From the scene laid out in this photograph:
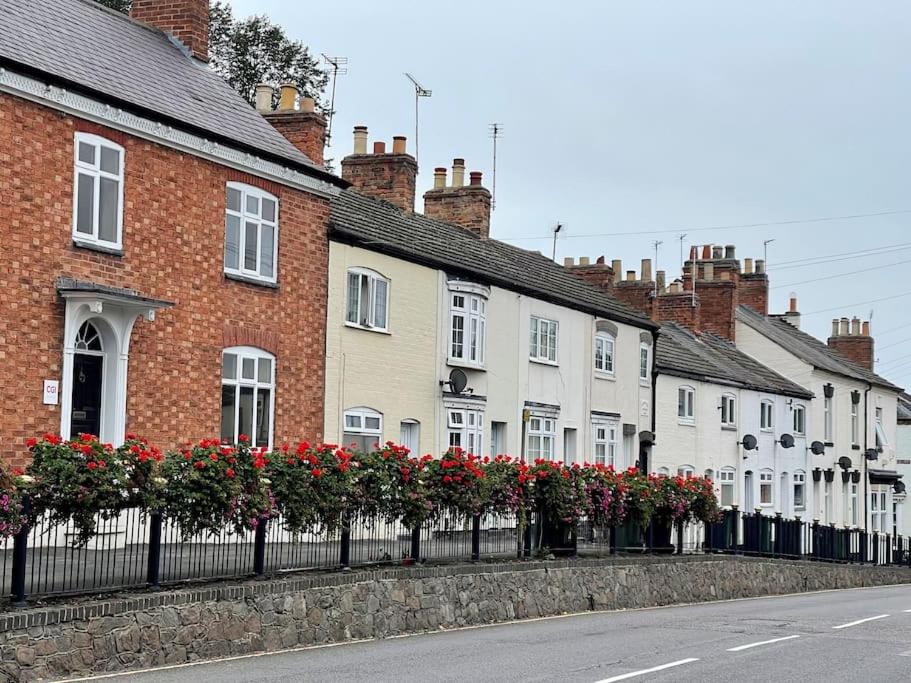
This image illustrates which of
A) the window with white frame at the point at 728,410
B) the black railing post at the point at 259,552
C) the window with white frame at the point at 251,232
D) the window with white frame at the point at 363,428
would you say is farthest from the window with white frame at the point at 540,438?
the black railing post at the point at 259,552

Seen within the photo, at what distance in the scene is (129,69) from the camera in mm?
23234

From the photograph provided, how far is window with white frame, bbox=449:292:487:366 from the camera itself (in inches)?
1183

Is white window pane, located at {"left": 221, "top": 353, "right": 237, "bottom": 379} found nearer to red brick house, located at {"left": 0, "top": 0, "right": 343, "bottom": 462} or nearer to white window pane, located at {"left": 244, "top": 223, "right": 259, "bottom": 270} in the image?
red brick house, located at {"left": 0, "top": 0, "right": 343, "bottom": 462}

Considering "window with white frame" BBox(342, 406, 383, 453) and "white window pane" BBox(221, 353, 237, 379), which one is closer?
"white window pane" BBox(221, 353, 237, 379)

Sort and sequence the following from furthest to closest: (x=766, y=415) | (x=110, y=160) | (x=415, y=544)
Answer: (x=766, y=415)
(x=110, y=160)
(x=415, y=544)

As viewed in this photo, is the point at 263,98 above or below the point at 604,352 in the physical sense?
above

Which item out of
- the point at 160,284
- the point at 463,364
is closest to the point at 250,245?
the point at 160,284

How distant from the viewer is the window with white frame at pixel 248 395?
76.7 feet

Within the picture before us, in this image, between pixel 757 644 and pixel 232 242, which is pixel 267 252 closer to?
pixel 232 242

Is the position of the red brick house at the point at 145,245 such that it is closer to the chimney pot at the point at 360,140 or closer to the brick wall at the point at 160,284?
the brick wall at the point at 160,284

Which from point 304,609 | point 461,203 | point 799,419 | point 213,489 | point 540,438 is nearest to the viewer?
point 213,489

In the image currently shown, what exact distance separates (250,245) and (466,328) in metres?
7.52

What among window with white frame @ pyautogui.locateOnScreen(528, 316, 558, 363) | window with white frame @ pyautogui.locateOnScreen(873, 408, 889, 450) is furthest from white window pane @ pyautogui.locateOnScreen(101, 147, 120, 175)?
window with white frame @ pyautogui.locateOnScreen(873, 408, 889, 450)

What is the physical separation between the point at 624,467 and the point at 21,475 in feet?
90.4
